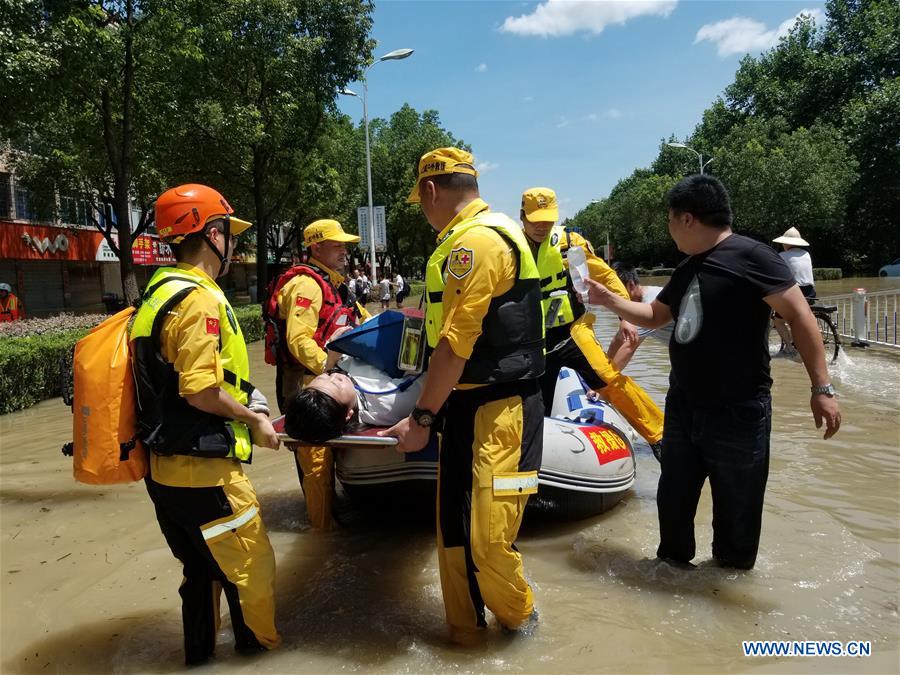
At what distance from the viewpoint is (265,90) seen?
65.6ft

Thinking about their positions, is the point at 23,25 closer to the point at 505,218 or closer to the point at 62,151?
the point at 505,218

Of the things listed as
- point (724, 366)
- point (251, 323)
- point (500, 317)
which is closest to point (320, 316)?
point (500, 317)

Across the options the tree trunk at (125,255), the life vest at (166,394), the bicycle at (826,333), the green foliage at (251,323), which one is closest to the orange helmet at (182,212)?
the life vest at (166,394)

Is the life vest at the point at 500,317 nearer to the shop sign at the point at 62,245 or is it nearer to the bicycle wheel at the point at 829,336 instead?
the bicycle wheel at the point at 829,336

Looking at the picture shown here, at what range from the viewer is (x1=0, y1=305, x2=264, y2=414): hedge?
8094 mm

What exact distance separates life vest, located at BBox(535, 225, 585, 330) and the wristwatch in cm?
203

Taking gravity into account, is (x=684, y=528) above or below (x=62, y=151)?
below

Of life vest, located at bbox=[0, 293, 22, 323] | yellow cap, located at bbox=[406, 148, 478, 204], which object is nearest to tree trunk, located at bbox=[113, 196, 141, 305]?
life vest, located at bbox=[0, 293, 22, 323]

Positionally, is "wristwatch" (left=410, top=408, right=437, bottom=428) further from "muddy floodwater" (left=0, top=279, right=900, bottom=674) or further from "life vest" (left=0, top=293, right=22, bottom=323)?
"life vest" (left=0, top=293, right=22, bottom=323)

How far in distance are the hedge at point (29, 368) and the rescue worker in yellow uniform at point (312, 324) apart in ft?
15.7

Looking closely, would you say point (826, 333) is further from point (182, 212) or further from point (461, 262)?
point (182, 212)

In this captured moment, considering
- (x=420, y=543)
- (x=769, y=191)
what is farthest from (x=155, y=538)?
(x=769, y=191)

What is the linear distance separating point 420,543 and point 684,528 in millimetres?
1616

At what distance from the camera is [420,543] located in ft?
13.3
